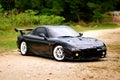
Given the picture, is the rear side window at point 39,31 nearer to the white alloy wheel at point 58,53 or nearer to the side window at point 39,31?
the side window at point 39,31

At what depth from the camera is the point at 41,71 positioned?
38.8ft

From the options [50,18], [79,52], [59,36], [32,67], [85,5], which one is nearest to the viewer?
[32,67]

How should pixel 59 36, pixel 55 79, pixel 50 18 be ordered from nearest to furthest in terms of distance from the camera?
pixel 55 79 → pixel 59 36 → pixel 50 18

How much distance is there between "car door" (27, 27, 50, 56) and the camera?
15180mm

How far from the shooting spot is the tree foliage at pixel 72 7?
61150mm

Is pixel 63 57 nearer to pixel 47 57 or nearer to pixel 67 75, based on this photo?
pixel 47 57

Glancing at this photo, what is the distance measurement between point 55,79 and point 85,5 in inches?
2097

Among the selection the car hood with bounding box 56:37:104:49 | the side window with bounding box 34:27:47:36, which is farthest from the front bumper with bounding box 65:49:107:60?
the side window with bounding box 34:27:47:36

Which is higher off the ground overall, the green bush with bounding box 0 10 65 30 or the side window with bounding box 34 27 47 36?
the side window with bounding box 34 27 47 36

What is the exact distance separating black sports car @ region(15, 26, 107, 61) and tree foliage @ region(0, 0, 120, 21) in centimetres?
4379

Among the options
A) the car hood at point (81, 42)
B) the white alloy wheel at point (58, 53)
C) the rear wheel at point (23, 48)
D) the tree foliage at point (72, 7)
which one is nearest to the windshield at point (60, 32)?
the car hood at point (81, 42)

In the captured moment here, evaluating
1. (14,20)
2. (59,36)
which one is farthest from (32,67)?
(14,20)

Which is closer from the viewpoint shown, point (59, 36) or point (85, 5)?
point (59, 36)

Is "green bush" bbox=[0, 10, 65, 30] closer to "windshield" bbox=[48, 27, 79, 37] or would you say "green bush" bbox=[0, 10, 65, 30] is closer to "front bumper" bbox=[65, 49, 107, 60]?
"windshield" bbox=[48, 27, 79, 37]
